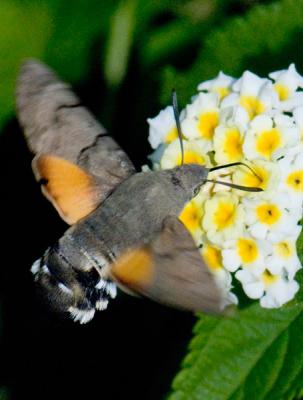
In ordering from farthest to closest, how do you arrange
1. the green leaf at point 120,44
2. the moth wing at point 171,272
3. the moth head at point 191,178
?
1. the green leaf at point 120,44
2. the moth head at point 191,178
3. the moth wing at point 171,272

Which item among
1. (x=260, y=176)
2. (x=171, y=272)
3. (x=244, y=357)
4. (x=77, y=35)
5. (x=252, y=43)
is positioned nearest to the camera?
(x=171, y=272)

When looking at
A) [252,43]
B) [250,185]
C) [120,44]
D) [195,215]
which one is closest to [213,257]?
[195,215]

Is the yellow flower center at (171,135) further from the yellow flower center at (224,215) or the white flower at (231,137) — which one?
the yellow flower center at (224,215)

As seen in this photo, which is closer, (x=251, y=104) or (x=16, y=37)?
(x=251, y=104)

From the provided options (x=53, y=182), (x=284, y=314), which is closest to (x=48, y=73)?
(x=53, y=182)

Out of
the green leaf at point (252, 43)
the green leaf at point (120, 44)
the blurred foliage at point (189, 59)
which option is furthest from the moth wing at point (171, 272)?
the green leaf at point (120, 44)

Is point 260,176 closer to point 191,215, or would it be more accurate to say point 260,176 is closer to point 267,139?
point 267,139

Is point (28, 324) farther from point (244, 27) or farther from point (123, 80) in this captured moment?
point (244, 27)
